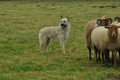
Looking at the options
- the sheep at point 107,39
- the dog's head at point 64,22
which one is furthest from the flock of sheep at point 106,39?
the dog's head at point 64,22

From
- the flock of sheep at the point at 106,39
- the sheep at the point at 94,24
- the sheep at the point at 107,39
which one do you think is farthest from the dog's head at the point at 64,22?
the sheep at the point at 107,39

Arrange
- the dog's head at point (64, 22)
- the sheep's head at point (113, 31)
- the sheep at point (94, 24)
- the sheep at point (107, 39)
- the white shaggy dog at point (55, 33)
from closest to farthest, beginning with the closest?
1. the sheep's head at point (113, 31)
2. the sheep at point (107, 39)
3. the sheep at point (94, 24)
4. the dog's head at point (64, 22)
5. the white shaggy dog at point (55, 33)

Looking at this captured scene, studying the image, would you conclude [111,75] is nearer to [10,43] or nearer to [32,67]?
[32,67]

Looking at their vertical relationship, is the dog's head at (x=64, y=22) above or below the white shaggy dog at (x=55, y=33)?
above

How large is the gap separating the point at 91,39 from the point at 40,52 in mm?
3506

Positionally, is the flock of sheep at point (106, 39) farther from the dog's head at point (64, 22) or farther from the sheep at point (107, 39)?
the dog's head at point (64, 22)

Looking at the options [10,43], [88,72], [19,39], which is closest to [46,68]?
[88,72]

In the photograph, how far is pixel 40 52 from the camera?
15484mm

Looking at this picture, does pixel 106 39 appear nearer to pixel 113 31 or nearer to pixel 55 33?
pixel 113 31

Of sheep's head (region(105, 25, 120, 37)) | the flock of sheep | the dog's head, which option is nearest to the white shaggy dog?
the dog's head

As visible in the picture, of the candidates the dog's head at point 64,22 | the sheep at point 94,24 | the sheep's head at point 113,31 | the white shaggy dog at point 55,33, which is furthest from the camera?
the white shaggy dog at point 55,33

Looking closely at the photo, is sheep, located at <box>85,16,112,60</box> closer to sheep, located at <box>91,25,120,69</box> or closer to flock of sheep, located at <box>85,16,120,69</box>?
flock of sheep, located at <box>85,16,120,69</box>

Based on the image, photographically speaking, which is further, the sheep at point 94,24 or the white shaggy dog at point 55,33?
the white shaggy dog at point 55,33

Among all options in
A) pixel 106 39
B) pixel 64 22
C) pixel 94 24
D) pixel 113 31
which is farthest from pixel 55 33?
pixel 113 31
